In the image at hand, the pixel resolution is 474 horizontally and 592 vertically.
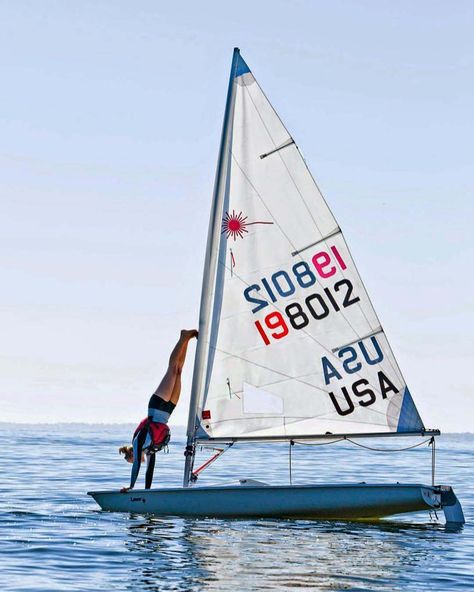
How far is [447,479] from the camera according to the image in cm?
3656

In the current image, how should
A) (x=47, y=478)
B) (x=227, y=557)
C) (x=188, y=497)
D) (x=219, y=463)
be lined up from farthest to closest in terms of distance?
1. (x=219, y=463)
2. (x=47, y=478)
3. (x=188, y=497)
4. (x=227, y=557)

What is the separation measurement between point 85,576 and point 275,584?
2.66 m

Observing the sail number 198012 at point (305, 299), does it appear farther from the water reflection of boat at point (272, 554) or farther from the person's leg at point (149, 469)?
the water reflection of boat at point (272, 554)

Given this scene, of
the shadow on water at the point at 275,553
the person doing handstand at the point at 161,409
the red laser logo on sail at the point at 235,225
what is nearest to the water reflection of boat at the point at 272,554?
the shadow on water at the point at 275,553

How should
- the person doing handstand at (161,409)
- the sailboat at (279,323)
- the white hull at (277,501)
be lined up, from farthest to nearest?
1. the person doing handstand at (161,409)
2. the sailboat at (279,323)
3. the white hull at (277,501)

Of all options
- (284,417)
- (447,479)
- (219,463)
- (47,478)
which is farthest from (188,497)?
(219,463)

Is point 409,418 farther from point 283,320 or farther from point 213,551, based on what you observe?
point 213,551

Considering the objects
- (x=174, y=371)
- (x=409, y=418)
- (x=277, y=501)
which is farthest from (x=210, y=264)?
(x=409, y=418)

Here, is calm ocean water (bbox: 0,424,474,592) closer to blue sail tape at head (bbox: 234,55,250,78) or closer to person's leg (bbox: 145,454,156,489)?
person's leg (bbox: 145,454,156,489)

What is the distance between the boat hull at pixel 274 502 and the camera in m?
20.9

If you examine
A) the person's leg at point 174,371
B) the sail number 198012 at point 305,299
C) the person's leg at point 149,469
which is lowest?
the person's leg at point 149,469

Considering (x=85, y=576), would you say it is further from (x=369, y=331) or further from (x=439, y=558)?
(x=369, y=331)

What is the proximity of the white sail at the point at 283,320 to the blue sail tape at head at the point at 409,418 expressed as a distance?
0.09ft

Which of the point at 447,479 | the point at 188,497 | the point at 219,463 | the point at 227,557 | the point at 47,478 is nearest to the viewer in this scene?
the point at 227,557
